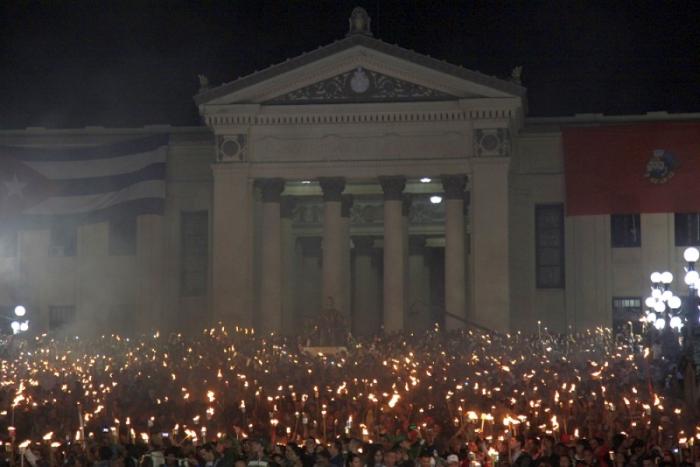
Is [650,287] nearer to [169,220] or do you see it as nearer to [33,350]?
[169,220]

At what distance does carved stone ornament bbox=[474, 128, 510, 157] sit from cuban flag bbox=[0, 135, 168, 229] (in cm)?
1193

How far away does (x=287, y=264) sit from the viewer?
5475 cm

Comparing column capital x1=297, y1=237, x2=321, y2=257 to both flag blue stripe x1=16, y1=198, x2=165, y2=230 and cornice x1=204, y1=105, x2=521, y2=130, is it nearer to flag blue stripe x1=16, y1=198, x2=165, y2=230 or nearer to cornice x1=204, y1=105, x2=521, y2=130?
flag blue stripe x1=16, y1=198, x2=165, y2=230

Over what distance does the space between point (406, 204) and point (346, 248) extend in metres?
2.93

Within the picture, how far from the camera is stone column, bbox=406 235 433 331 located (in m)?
57.3

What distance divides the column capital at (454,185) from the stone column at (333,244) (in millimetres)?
3704

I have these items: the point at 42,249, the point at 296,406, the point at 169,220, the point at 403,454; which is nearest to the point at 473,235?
the point at 169,220

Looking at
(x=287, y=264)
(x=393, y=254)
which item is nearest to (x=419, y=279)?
(x=287, y=264)

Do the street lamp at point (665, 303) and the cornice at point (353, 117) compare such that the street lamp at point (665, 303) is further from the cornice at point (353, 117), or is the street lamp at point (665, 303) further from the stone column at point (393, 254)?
the stone column at point (393, 254)

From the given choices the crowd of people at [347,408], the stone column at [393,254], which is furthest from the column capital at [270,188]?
the crowd of people at [347,408]

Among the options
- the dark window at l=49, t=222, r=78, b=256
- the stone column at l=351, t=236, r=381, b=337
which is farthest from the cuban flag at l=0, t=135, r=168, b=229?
the stone column at l=351, t=236, r=381, b=337

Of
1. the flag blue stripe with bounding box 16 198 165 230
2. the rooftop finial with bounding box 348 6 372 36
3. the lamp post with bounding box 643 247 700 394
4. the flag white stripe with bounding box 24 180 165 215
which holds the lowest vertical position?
the lamp post with bounding box 643 247 700 394

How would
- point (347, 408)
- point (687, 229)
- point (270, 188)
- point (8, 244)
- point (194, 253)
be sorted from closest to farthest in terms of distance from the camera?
point (347, 408) < point (270, 188) < point (687, 229) < point (194, 253) < point (8, 244)

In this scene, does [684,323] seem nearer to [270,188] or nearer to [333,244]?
[333,244]
